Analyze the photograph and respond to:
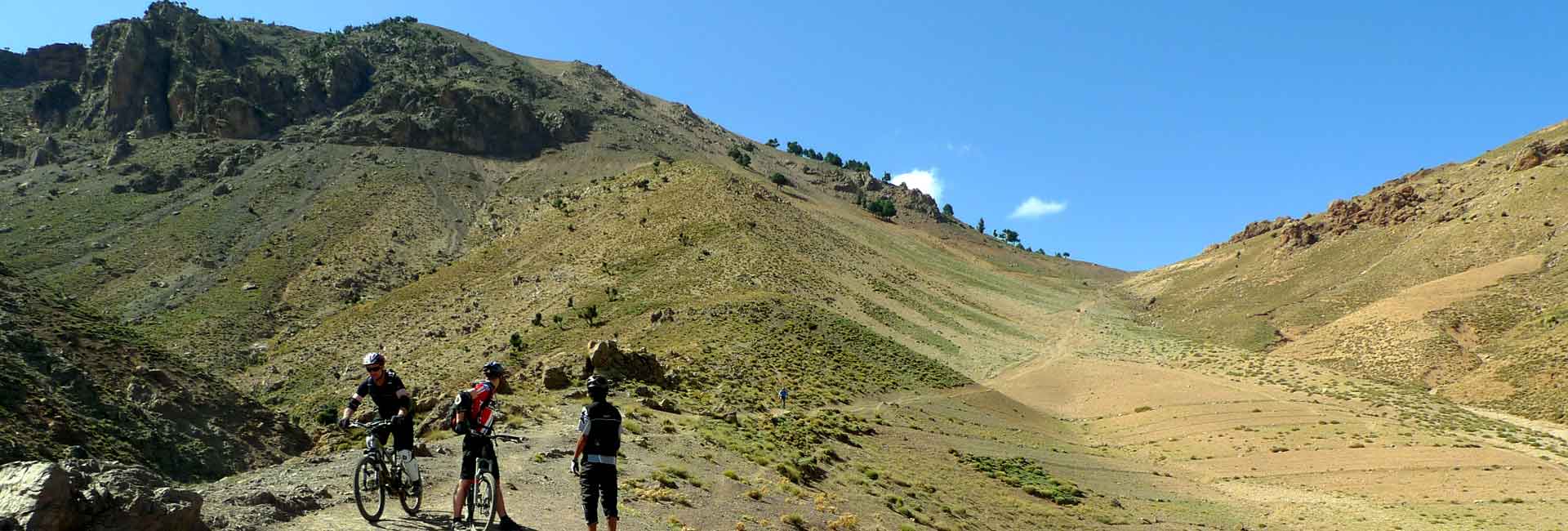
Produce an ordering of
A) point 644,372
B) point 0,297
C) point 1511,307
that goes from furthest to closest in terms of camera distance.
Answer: point 1511,307
point 644,372
point 0,297

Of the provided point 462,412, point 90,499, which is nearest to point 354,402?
point 462,412

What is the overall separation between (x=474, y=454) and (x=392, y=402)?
125 centimetres

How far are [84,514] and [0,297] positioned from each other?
62.1ft

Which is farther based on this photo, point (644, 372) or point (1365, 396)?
point (1365, 396)

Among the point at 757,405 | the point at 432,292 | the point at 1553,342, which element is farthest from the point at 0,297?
the point at 1553,342

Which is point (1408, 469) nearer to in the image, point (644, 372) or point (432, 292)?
point (644, 372)

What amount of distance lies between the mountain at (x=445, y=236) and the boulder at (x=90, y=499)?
681 inches

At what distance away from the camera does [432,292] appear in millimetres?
67250

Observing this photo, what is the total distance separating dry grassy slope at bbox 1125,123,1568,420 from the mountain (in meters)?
18.8

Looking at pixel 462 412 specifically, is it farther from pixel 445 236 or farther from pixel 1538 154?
pixel 1538 154

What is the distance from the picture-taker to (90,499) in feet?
26.0

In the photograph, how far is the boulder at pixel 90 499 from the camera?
24.0 feet

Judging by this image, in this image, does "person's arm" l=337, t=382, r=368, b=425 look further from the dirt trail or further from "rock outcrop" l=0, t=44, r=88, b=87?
"rock outcrop" l=0, t=44, r=88, b=87

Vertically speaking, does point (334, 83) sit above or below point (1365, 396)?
above
